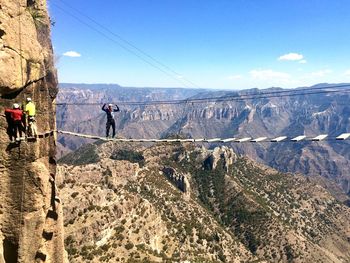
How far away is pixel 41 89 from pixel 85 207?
3811 centimetres

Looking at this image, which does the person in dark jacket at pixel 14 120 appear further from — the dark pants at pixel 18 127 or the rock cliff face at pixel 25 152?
the rock cliff face at pixel 25 152

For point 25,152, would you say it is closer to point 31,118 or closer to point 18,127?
point 18,127

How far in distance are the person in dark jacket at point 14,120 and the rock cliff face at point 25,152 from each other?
28 centimetres

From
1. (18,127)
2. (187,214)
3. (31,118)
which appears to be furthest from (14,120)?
(187,214)

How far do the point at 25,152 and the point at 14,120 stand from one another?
1988mm

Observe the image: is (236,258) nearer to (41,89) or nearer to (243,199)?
(243,199)

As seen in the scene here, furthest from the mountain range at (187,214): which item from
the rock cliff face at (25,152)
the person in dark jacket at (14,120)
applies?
the person in dark jacket at (14,120)

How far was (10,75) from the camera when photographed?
20.2 m

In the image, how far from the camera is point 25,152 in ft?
71.1

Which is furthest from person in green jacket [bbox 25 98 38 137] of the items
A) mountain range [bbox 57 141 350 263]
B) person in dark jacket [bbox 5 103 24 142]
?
Result: mountain range [bbox 57 141 350 263]

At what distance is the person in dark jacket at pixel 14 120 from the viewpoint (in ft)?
67.6

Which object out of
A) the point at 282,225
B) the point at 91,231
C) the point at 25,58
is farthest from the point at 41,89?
the point at 282,225

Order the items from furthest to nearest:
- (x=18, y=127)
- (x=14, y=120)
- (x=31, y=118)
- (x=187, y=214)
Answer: (x=187, y=214) → (x=31, y=118) → (x=18, y=127) → (x=14, y=120)

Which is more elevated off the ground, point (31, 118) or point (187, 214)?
point (31, 118)
